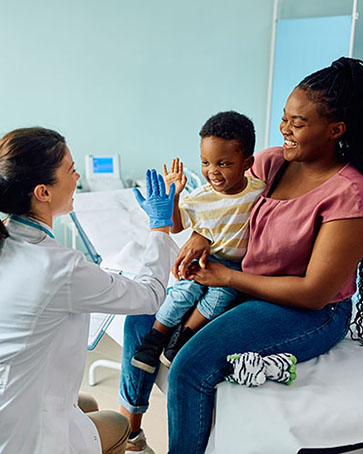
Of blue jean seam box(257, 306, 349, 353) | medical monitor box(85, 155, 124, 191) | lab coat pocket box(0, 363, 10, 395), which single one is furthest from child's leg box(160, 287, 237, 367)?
medical monitor box(85, 155, 124, 191)

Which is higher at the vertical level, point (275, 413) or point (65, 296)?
point (65, 296)

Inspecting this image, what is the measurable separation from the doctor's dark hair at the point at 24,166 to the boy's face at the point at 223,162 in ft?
1.56

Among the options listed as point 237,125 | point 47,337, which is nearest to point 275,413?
point 47,337

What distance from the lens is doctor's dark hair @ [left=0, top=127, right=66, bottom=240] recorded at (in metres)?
1.20

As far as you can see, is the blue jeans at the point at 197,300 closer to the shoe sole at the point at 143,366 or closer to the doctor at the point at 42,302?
the shoe sole at the point at 143,366

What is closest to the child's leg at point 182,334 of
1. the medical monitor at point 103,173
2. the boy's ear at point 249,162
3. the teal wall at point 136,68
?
the boy's ear at point 249,162

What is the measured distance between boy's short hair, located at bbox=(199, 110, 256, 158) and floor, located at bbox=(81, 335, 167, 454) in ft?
4.06

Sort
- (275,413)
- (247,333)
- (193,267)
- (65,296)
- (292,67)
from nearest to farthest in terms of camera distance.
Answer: (65,296)
(275,413)
(247,333)
(193,267)
(292,67)

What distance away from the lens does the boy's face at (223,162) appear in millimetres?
1544

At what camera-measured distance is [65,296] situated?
1.19 metres

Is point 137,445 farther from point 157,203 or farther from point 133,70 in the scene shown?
point 133,70

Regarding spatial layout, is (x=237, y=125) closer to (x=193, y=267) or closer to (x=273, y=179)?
(x=273, y=179)

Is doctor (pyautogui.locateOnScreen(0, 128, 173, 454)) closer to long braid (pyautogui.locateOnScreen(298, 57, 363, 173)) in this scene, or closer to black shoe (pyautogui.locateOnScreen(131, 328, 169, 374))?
black shoe (pyautogui.locateOnScreen(131, 328, 169, 374))

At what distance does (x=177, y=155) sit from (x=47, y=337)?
301cm
